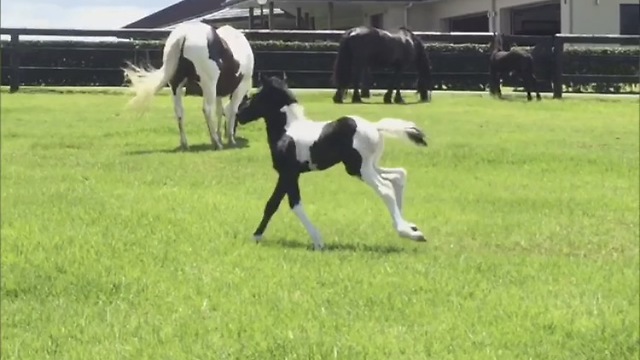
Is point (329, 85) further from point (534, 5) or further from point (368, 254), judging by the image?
point (368, 254)

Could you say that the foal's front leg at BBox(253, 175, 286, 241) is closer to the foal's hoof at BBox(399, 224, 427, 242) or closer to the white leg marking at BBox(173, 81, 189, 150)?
the foal's hoof at BBox(399, 224, 427, 242)

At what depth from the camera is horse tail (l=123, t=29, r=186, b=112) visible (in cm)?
1037

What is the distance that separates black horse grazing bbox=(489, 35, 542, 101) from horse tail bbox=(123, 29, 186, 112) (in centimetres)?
1014

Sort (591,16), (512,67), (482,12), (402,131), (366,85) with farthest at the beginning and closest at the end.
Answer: (482,12) → (591,16) → (512,67) → (366,85) → (402,131)

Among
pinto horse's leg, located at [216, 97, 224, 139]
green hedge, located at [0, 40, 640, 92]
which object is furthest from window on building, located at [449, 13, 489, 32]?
pinto horse's leg, located at [216, 97, 224, 139]

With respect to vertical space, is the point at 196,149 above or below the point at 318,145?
below

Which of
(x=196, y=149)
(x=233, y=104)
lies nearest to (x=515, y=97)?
(x=233, y=104)

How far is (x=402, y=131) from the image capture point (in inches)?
250

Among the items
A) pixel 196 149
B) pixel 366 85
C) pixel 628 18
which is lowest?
pixel 196 149

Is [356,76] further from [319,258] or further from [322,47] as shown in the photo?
[319,258]

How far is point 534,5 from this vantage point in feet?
92.7

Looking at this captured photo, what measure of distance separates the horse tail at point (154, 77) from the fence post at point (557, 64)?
11670mm

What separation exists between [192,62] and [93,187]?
290 centimetres

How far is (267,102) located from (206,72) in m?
4.77
